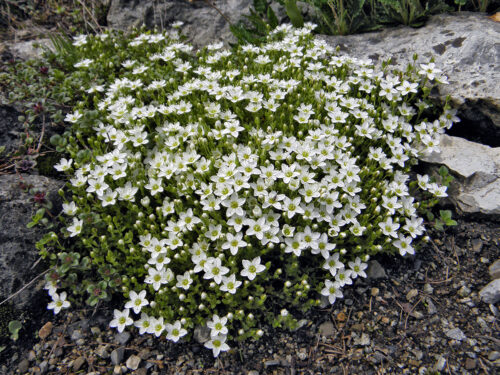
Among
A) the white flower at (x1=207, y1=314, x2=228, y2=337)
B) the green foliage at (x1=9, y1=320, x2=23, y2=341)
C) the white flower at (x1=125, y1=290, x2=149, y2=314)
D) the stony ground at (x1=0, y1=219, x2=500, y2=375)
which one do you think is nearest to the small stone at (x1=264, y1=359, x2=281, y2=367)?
the stony ground at (x1=0, y1=219, x2=500, y2=375)

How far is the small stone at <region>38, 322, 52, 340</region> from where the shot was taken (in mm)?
3386

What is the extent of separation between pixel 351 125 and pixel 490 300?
2.10 m

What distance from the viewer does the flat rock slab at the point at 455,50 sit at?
427 centimetres

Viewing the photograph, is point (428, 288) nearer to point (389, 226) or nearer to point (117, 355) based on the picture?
point (389, 226)

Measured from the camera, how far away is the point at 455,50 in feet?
15.2

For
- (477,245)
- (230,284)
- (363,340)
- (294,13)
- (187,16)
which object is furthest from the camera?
(187,16)

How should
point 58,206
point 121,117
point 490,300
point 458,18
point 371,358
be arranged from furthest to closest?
point 458,18, point 121,117, point 58,206, point 490,300, point 371,358

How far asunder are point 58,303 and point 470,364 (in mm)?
3382

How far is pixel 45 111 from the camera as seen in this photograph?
445 centimetres

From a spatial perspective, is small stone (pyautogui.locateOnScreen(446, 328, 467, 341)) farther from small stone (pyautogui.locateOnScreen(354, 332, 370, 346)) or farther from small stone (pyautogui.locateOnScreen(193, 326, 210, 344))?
small stone (pyautogui.locateOnScreen(193, 326, 210, 344))

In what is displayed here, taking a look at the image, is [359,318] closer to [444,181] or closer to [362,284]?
[362,284]

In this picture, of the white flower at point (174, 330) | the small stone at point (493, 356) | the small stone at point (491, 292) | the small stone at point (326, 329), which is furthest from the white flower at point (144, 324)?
the small stone at point (491, 292)

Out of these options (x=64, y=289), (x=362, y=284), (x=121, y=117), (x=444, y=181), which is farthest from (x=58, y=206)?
(x=444, y=181)

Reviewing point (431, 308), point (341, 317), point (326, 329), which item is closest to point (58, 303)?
point (326, 329)
